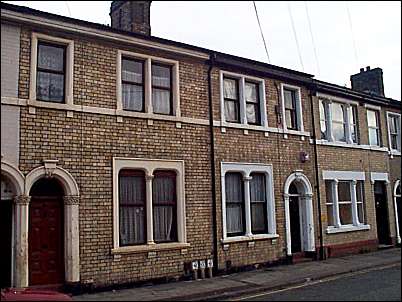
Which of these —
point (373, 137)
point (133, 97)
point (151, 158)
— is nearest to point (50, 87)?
point (133, 97)

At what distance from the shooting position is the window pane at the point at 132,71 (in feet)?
44.1

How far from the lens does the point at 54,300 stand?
26.7ft

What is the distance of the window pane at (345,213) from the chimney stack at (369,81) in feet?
23.4

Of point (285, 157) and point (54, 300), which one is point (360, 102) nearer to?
point (285, 157)

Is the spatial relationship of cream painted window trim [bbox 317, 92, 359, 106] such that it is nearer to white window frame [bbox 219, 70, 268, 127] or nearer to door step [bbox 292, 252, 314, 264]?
white window frame [bbox 219, 70, 268, 127]

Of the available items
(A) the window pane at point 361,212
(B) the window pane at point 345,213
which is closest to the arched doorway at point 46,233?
(B) the window pane at point 345,213

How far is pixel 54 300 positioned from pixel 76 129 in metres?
5.13

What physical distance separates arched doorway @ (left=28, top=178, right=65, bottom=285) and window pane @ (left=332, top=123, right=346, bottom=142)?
39.9 ft

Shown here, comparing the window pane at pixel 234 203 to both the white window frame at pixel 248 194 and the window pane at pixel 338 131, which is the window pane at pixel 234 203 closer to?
the white window frame at pixel 248 194

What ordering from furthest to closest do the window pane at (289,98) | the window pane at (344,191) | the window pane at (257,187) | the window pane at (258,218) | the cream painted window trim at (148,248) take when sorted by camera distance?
the window pane at (344,191) → the window pane at (289,98) → the window pane at (257,187) → the window pane at (258,218) → the cream painted window trim at (148,248)

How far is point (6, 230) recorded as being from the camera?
1109 cm

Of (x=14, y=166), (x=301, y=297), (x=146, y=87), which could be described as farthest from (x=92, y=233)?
(x=301, y=297)

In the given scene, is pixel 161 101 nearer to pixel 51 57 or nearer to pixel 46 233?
pixel 51 57

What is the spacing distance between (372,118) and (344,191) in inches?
169
